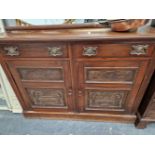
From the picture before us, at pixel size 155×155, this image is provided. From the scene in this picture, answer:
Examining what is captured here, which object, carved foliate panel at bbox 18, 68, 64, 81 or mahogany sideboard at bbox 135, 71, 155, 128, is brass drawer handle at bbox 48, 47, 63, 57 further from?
mahogany sideboard at bbox 135, 71, 155, 128

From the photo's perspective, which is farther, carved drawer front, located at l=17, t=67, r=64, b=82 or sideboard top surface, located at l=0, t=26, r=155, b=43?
carved drawer front, located at l=17, t=67, r=64, b=82

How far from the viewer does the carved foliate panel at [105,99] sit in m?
1.30

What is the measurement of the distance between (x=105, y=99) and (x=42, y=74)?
0.58 metres

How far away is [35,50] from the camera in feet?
3.48

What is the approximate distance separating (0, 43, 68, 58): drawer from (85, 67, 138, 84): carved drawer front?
0.23 m

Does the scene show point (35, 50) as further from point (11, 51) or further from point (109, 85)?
point (109, 85)

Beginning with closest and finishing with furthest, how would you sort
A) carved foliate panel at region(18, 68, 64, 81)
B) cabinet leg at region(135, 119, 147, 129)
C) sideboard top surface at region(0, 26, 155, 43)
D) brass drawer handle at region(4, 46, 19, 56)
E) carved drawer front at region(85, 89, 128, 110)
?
sideboard top surface at region(0, 26, 155, 43), brass drawer handle at region(4, 46, 19, 56), carved foliate panel at region(18, 68, 64, 81), carved drawer front at region(85, 89, 128, 110), cabinet leg at region(135, 119, 147, 129)

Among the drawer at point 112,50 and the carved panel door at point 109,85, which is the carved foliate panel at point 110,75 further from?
the drawer at point 112,50

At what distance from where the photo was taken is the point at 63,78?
1.22m

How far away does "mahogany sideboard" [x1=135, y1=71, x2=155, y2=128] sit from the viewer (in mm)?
1218

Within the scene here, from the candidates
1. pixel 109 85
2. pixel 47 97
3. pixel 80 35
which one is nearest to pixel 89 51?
pixel 80 35

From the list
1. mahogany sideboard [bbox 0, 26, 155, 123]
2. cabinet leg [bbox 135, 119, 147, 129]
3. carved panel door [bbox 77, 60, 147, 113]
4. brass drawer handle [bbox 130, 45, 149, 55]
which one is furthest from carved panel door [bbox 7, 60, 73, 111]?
cabinet leg [bbox 135, 119, 147, 129]
